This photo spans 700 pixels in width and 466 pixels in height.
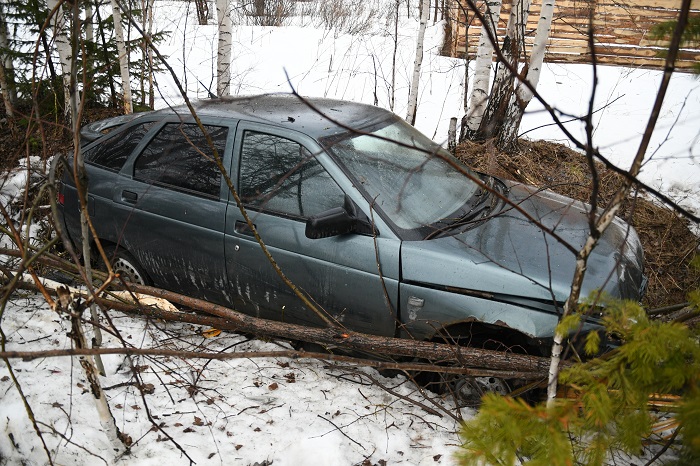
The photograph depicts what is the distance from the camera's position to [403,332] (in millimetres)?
3045

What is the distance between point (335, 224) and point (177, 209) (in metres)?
1.28

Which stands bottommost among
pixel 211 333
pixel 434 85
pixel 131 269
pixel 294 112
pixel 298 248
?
pixel 211 333


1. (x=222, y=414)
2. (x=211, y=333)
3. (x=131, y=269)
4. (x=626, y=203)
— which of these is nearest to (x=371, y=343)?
(x=222, y=414)

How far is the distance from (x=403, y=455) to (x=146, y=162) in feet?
8.93

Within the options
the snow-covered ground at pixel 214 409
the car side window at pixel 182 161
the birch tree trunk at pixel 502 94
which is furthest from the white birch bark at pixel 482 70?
the car side window at pixel 182 161

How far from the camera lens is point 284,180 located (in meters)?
3.26

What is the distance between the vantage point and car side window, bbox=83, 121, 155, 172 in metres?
3.88

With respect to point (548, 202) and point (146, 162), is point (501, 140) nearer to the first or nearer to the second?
point (548, 202)

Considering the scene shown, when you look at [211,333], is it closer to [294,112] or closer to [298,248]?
[298,248]

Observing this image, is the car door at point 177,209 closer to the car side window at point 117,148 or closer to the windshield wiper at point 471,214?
the car side window at point 117,148

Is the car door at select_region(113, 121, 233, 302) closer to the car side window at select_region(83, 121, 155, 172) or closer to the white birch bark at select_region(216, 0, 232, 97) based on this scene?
the car side window at select_region(83, 121, 155, 172)

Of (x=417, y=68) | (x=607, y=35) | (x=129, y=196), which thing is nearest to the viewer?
(x=129, y=196)

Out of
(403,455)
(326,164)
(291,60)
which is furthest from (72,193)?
(291,60)

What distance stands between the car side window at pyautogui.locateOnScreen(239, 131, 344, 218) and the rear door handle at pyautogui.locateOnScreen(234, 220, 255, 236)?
0.43ft
